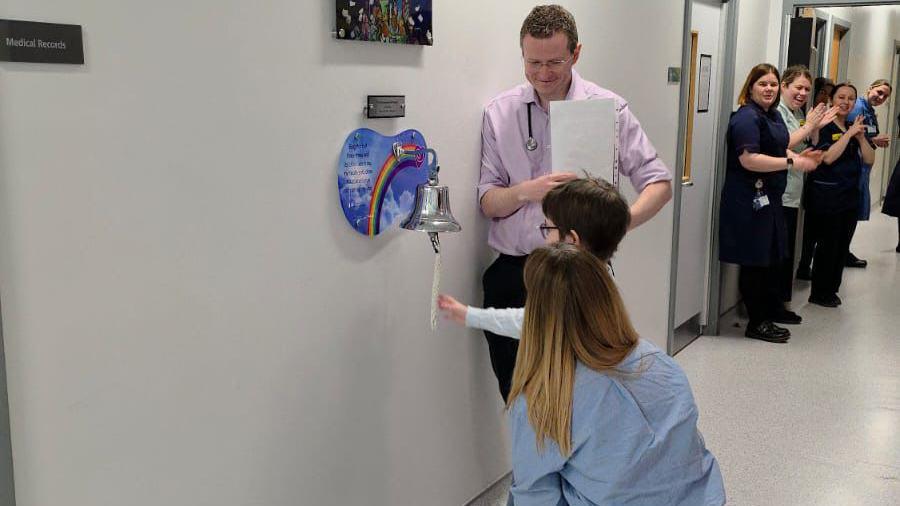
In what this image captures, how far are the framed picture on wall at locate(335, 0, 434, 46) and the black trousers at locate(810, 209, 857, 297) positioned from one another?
4357 mm

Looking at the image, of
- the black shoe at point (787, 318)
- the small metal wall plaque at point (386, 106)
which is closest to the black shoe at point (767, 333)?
the black shoe at point (787, 318)

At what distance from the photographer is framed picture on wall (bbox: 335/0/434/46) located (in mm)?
2059

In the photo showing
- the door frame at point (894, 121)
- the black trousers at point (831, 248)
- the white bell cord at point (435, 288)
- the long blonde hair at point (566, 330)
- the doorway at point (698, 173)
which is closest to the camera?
the long blonde hair at point (566, 330)

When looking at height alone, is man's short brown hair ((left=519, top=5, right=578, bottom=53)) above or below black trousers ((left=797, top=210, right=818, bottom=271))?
above

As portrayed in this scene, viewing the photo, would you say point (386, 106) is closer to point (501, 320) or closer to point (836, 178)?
point (501, 320)

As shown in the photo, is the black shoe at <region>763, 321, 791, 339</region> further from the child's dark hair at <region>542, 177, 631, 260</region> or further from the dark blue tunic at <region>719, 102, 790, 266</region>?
the child's dark hair at <region>542, 177, 631, 260</region>

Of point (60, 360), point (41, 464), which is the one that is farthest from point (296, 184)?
point (41, 464)

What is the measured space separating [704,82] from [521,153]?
99.3 inches

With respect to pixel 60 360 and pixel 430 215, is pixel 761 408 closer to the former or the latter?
pixel 430 215

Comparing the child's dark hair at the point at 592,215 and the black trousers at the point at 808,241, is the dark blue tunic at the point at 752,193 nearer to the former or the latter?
the black trousers at the point at 808,241

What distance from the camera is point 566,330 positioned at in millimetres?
1632

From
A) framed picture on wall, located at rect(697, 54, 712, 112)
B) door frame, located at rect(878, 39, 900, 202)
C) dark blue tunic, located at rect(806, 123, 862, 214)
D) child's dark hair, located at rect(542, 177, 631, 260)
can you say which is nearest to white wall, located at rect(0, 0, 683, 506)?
child's dark hair, located at rect(542, 177, 631, 260)

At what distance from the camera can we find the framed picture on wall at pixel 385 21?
6.75 feet

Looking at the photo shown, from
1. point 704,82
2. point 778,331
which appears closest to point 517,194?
point 704,82
